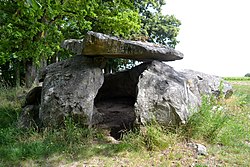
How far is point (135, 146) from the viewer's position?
4.14 m

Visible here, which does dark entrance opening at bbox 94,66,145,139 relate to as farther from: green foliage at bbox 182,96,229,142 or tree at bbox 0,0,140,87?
tree at bbox 0,0,140,87

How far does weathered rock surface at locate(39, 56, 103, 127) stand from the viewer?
479cm

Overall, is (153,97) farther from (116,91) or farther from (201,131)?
(116,91)

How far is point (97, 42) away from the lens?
483 centimetres

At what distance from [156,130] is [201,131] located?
97 cm

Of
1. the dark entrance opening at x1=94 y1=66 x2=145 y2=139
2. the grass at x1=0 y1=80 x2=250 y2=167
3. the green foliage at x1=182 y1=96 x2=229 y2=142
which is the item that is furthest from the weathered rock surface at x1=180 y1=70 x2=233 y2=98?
the green foliage at x1=182 y1=96 x2=229 y2=142

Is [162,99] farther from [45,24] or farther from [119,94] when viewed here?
[45,24]

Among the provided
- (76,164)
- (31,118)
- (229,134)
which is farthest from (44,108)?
(229,134)

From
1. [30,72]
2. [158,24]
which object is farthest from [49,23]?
[158,24]

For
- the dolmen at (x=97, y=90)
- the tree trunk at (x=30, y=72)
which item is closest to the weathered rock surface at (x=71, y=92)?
the dolmen at (x=97, y=90)

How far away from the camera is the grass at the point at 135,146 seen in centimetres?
384

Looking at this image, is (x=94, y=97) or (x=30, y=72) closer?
(x=94, y=97)

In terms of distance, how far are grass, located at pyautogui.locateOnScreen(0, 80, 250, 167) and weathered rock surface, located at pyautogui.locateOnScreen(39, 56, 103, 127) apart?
232 mm

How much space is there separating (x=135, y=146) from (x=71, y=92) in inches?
67.8
